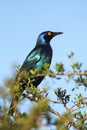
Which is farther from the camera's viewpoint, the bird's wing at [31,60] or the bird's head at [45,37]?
the bird's head at [45,37]

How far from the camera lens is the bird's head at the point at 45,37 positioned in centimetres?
893

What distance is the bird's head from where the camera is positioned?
8.93 meters

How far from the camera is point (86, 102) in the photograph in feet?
13.3

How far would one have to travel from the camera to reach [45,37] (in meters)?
9.11

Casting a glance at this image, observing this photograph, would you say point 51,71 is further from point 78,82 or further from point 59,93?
point 59,93

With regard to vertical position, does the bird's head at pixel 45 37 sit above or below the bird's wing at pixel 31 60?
above

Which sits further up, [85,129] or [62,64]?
[62,64]

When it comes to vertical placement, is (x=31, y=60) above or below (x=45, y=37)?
below

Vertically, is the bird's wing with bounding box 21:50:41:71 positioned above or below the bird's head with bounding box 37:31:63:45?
below

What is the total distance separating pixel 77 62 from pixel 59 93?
1851 millimetres

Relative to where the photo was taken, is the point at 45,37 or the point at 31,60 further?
the point at 45,37

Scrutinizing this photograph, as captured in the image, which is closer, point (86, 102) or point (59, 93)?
point (86, 102)

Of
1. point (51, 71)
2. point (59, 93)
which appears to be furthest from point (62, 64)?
point (59, 93)

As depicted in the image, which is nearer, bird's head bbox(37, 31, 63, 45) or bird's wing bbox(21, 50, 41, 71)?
bird's wing bbox(21, 50, 41, 71)
